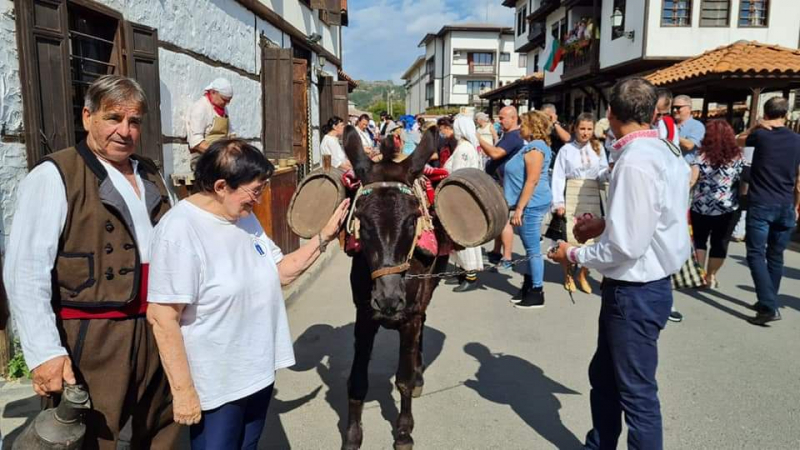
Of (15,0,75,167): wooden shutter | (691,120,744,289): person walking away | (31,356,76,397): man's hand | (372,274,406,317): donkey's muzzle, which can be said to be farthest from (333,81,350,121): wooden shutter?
(31,356,76,397): man's hand

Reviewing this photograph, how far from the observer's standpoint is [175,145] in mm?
6020

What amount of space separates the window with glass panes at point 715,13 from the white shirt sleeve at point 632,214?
19285 millimetres

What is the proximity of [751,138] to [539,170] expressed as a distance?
7.49 feet

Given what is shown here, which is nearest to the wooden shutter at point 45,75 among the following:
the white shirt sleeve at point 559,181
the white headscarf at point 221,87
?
the white headscarf at point 221,87

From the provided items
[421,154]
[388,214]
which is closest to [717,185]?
[421,154]

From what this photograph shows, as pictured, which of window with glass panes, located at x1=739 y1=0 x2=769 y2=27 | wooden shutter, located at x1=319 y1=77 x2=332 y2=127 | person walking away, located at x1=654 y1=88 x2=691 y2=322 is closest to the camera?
person walking away, located at x1=654 y1=88 x2=691 y2=322

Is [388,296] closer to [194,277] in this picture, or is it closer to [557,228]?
[194,277]

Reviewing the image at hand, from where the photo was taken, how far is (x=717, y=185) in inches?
245

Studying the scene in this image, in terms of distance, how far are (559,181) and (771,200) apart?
2118 mm

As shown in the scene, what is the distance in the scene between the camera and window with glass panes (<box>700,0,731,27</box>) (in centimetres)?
1811

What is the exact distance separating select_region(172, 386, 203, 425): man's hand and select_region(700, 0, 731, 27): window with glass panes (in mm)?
20941

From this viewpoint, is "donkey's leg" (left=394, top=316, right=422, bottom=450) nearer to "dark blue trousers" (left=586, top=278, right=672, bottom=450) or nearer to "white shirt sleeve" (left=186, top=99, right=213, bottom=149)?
"dark blue trousers" (left=586, top=278, right=672, bottom=450)

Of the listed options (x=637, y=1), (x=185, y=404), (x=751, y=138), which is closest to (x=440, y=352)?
(x=185, y=404)

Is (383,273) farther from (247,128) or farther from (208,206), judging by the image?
(247,128)
